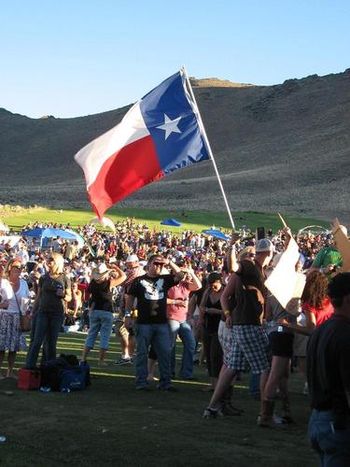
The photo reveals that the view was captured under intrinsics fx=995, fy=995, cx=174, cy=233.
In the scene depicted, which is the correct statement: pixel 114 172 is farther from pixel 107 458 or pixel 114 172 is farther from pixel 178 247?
pixel 178 247

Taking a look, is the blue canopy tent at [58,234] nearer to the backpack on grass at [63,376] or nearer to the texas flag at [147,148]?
the texas flag at [147,148]

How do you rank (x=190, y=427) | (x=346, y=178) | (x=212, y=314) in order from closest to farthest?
(x=190, y=427) → (x=212, y=314) → (x=346, y=178)

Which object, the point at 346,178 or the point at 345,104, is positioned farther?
the point at 345,104

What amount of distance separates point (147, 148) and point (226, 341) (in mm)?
3015

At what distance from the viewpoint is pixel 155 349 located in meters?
11.4

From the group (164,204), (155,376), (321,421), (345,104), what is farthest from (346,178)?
(321,421)

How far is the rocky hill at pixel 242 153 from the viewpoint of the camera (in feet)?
275

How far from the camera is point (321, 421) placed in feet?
16.4

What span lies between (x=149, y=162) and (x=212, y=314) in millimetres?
1895

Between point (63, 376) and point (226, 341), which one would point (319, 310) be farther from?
point (63, 376)

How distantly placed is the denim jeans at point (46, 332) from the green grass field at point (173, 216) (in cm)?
3761

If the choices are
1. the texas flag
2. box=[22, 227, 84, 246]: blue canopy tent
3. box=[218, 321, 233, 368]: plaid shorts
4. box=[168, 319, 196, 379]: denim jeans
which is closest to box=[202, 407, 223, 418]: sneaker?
box=[218, 321, 233, 368]: plaid shorts

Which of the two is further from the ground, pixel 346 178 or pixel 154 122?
pixel 346 178

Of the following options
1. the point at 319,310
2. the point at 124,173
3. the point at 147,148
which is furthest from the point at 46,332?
the point at 319,310
